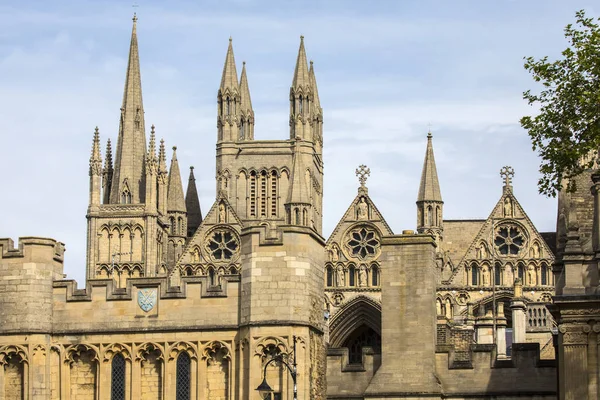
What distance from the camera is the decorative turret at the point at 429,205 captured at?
9756 centimetres

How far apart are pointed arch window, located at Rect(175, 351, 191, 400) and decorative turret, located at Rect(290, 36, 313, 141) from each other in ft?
214

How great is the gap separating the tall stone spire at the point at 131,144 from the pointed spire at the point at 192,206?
18.6 feet

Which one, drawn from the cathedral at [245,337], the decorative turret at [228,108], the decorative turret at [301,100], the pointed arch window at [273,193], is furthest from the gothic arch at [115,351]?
the decorative turret at [301,100]

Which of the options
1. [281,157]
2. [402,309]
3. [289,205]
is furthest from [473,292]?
[402,309]

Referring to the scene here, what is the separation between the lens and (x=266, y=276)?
4453 centimetres

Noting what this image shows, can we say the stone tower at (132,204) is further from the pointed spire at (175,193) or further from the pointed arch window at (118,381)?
the pointed arch window at (118,381)

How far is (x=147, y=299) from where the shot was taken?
149ft

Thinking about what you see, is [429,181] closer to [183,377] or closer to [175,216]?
[175,216]

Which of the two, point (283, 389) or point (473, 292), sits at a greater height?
point (473, 292)

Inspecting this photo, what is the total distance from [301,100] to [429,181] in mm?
15665

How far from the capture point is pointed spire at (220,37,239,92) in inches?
4387

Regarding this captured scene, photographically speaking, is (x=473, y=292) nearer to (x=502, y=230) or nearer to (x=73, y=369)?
(x=502, y=230)

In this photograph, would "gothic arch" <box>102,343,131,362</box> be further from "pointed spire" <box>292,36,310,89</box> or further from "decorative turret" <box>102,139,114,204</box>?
"pointed spire" <box>292,36,310,89</box>

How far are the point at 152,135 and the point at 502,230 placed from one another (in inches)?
868
